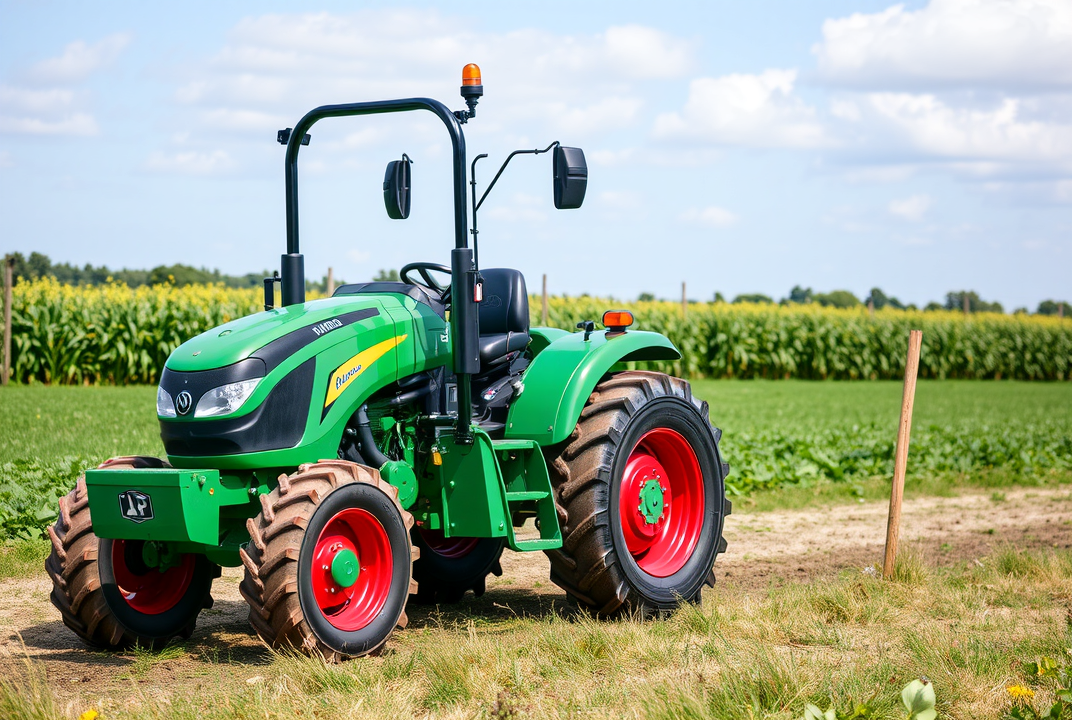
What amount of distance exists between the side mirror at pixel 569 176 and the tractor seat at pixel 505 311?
2.97 ft

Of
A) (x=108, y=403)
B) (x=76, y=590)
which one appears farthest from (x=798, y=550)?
(x=108, y=403)

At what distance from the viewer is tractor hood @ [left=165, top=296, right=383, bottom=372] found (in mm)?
4570

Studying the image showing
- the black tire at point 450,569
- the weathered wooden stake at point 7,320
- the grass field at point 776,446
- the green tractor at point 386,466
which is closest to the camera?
the green tractor at point 386,466

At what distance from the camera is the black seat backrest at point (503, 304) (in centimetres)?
578

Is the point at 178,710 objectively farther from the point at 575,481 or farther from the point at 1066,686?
the point at 1066,686

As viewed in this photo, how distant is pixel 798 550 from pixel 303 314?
457 cm

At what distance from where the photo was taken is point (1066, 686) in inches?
155

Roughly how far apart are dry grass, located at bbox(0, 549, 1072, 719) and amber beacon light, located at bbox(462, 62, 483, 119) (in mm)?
2387

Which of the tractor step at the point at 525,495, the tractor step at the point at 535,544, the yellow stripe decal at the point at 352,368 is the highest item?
the yellow stripe decal at the point at 352,368

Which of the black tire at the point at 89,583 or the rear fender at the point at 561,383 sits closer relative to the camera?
the black tire at the point at 89,583

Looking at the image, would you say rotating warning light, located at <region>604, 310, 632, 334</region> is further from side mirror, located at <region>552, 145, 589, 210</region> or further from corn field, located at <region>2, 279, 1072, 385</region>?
corn field, located at <region>2, 279, 1072, 385</region>

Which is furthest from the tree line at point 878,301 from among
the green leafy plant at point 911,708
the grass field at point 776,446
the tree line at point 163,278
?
the green leafy plant at point 911,708

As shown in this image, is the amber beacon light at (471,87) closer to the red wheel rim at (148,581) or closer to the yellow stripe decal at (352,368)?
the yellow stripe decal at (352,368)

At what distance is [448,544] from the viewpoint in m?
6.28
